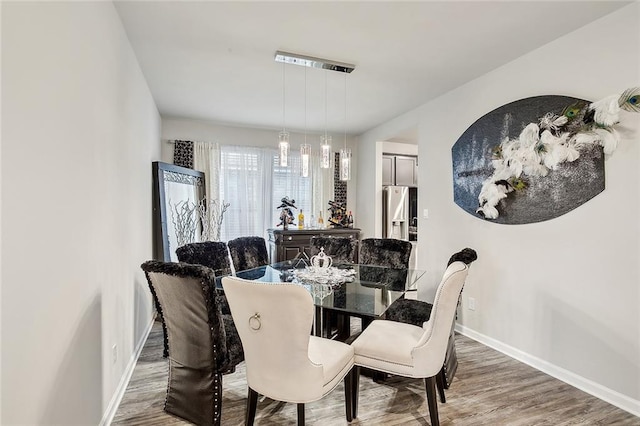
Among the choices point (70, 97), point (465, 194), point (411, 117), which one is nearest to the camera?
point (70, 97)

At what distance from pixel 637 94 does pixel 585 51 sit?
0.52 meters

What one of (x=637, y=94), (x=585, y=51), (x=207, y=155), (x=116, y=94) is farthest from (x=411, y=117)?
(x=116, y=94)

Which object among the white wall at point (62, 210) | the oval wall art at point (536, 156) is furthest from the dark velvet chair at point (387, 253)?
the white wall at point (62, 210)

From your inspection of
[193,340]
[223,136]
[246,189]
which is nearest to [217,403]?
[193,340]

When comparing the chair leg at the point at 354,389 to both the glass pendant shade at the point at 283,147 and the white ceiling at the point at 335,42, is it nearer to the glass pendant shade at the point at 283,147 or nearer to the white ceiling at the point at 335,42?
the glass pendant shade at the point at 283,147

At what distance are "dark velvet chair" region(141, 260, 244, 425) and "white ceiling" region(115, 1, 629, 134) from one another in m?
1.71

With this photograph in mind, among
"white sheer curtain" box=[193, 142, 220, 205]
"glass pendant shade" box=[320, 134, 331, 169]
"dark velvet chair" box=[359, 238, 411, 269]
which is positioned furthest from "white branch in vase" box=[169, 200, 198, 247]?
"dark velvet chair" box=[359, 238, 411, 269]

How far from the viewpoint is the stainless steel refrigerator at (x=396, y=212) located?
541 centimetres

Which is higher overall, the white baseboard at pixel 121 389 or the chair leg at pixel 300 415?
the chair leg at pixel 300 415

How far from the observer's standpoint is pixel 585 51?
7.96ft

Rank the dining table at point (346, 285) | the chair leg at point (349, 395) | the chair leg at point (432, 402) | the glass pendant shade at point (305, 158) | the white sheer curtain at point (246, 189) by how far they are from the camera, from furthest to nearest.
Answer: the white sheer curtain at point (246, 189)
the glass pendant shade at point (305, 158)
the dining table at point (346, 285)
the chair leg at point (349, 395)
the chair leg at point (432, 402)

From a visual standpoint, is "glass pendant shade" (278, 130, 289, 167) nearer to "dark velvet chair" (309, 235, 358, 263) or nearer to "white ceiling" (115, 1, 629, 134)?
"white ceiling" (115, 1, 629, 134)

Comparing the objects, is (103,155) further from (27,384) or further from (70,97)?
(27,384)

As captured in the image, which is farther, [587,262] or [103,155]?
[587,262]
